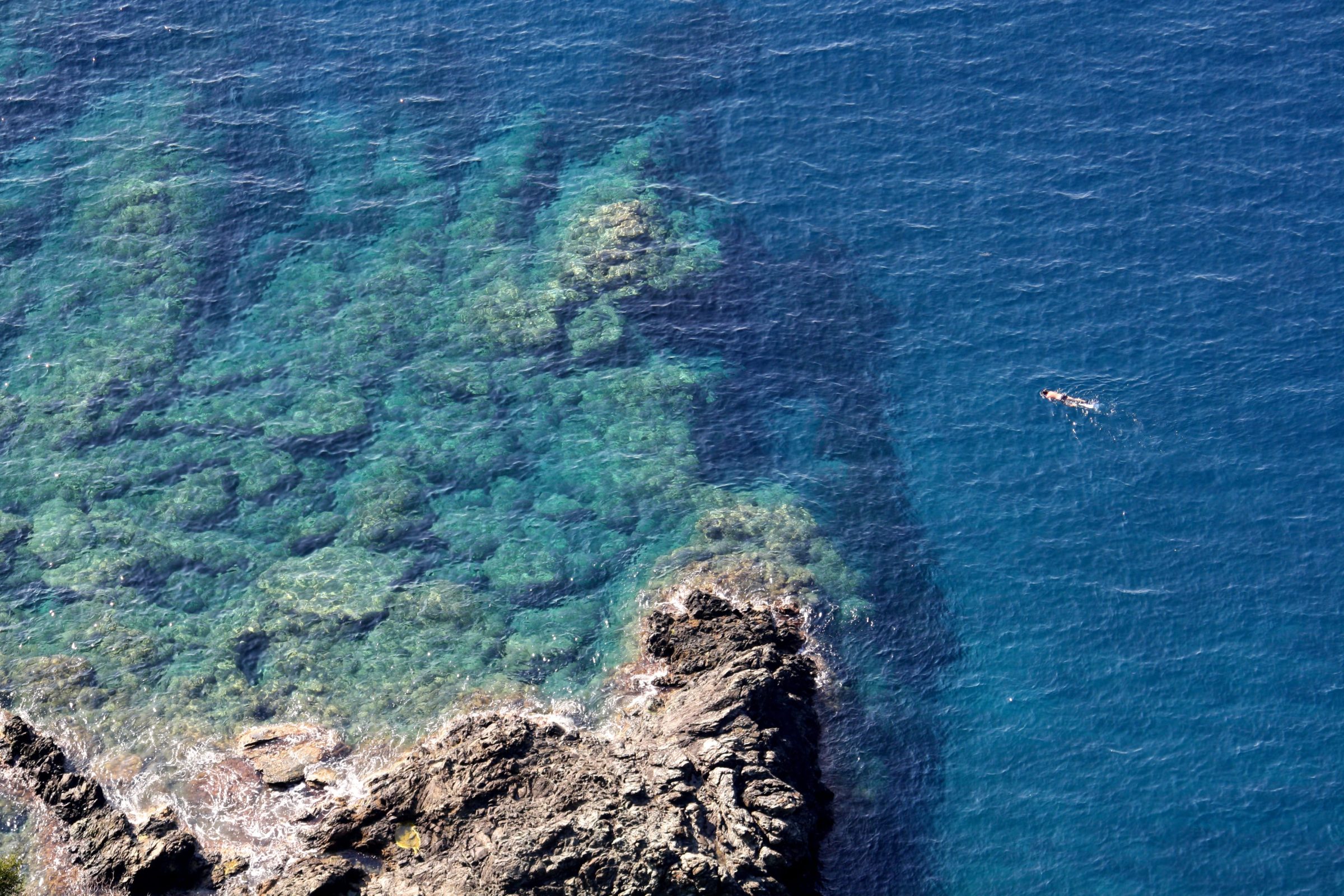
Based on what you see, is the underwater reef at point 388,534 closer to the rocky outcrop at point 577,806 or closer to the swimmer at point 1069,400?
the rocky outcrop at point 577,806

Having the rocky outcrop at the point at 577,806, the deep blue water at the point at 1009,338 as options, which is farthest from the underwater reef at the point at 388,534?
the deep blue water at the point at 1009,338

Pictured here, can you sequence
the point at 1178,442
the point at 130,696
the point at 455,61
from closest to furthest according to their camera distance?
the point at 130,696, the point at 1178,442, the point at 455,61

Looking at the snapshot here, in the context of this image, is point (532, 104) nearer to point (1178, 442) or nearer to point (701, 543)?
point (701, 543)

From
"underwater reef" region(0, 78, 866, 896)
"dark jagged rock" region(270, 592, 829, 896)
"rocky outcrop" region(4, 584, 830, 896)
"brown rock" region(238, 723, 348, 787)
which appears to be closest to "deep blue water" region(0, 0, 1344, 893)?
"underwater reef" region(0, 78, 866, 896)

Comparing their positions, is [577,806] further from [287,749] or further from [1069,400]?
[1069,400]

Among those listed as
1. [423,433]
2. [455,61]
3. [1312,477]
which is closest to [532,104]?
[455,61]

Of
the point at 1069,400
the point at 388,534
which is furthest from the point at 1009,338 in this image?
the point at 388,534

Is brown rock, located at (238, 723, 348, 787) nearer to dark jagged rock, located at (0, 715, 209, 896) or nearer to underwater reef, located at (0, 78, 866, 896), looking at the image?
underwater reef, located at (0, 78, 866, 896)
